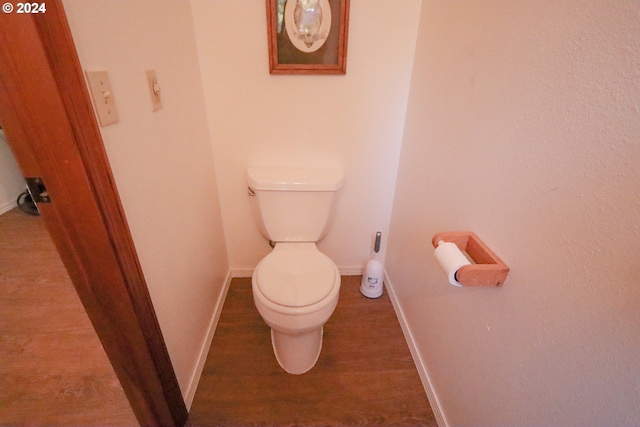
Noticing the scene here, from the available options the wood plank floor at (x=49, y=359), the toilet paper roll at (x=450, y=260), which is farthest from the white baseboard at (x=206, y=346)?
the toilet paper roll at (x=450, y=260)

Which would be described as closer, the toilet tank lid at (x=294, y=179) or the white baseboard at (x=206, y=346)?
the white baseboard at (x=206, y=346)

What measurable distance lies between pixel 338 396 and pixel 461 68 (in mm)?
1329

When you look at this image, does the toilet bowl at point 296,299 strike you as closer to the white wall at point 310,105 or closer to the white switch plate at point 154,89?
the white wall at point 310,105

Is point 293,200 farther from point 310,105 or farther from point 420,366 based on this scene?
point 420,366

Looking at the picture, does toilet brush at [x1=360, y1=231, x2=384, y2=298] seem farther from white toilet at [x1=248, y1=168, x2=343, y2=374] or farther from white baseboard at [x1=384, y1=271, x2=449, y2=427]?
white toilet at [x1=248, y1=168, x2=343, y2=374]

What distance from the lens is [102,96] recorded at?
2.04 feet

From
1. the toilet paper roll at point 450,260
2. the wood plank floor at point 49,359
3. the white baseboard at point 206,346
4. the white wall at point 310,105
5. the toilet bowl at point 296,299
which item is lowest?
the wood plank floor at point 49,359

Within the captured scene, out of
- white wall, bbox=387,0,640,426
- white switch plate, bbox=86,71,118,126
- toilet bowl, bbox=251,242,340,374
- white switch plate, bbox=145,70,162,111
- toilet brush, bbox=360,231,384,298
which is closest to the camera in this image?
white wall, bbox=387,0,640,426

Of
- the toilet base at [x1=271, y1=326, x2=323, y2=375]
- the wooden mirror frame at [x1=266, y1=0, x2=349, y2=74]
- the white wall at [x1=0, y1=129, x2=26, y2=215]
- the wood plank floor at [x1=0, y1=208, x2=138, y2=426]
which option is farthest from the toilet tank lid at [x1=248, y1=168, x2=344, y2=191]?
the white wall at [x1=0, y1=129, x2=26, y2=215]

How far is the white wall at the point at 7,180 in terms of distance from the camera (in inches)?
98.1

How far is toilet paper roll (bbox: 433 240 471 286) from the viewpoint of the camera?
0.68 metres

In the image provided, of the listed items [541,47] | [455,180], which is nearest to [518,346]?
→ [455,180]

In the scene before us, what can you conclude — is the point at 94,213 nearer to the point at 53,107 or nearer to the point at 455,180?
the point at 53,107

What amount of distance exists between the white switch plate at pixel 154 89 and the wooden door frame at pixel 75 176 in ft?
0.99
